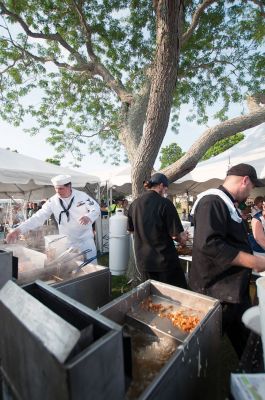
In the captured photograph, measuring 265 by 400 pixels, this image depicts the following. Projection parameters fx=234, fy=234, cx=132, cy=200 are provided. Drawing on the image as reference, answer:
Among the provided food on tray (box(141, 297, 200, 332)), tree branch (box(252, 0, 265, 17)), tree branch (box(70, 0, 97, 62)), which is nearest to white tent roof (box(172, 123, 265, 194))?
tree branch (box(252, 0, 265, 17))

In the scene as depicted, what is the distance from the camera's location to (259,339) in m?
1.09

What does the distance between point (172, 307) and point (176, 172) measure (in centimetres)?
278

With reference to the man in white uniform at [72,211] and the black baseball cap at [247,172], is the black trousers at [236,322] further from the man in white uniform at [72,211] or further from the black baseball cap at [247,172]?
the man in white uniform at [72,211]

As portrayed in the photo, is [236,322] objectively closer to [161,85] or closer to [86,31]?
[161,85]

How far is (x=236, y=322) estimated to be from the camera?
163cm

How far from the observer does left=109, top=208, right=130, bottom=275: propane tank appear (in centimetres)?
521

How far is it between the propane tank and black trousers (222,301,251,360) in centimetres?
365

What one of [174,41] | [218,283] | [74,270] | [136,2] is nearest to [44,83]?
[136,2]

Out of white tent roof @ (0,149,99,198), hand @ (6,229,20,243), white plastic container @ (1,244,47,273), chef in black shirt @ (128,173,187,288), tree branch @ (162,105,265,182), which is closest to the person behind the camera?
white plastic container @ (1,244,47,273)

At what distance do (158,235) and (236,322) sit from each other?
3.45 ft

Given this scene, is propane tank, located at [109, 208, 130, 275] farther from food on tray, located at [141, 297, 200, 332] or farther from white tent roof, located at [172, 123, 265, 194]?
food on tray, located at [141, 297, 200, 332]

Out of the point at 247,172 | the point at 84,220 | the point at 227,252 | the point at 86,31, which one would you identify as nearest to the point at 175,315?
the point at 227,252

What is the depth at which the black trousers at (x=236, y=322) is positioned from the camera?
5.29 ft

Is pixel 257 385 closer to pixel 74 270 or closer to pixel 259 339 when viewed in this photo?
pixel 259 339
